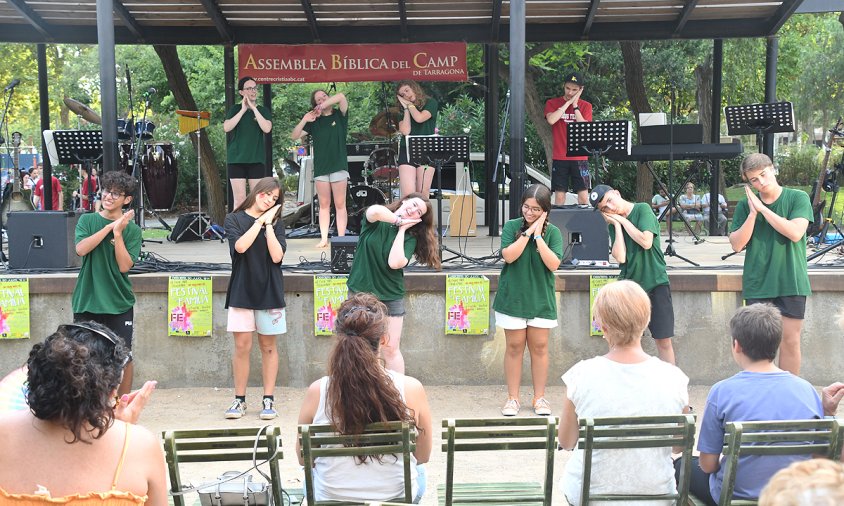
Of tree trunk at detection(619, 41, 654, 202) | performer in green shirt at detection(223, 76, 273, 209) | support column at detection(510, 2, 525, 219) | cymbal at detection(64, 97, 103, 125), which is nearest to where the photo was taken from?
support column at detection(510, 2, 525, 219)

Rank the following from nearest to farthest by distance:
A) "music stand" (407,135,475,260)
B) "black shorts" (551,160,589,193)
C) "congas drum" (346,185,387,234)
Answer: "music stand" (407,135,475,260)
"black shorts" (551,160,589,193)
"congas drum" (346,185,387,234)

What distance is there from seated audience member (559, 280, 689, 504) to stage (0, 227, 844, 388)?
4.09 m

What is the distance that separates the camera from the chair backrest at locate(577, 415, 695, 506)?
374cm

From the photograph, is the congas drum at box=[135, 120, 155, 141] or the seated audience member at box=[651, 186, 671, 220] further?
the seated audience member at box=[651, 186, 671, 220]

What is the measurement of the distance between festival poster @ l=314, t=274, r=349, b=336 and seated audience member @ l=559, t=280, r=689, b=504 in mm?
4287

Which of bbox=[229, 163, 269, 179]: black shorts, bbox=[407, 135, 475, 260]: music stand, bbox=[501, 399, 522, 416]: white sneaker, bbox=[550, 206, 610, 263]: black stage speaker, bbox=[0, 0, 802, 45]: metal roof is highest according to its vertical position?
bbox=[0, 0, 802, 45]: metal roof

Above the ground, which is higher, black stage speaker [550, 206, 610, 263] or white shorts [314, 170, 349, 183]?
white shorts [314, 170, 349, 183]

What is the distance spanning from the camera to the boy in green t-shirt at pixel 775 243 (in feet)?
21.7

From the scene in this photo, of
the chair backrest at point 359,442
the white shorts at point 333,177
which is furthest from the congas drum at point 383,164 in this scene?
the chair backrest at point 359,442

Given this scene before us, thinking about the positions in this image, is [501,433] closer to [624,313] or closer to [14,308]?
[624,313]

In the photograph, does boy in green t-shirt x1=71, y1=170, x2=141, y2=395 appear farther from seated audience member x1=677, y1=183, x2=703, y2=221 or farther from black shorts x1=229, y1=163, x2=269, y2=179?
seated audience member x1=677, y1=183, x2=703, y2=221

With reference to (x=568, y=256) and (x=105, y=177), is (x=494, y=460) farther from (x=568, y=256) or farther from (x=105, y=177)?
(x=105, y=177)

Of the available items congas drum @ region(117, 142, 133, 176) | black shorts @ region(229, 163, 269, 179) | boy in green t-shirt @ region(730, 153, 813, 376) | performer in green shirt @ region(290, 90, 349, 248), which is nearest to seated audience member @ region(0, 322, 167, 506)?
boy in green t-shirt @ region(730, 153, 813, 376)

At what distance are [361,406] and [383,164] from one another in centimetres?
1024
